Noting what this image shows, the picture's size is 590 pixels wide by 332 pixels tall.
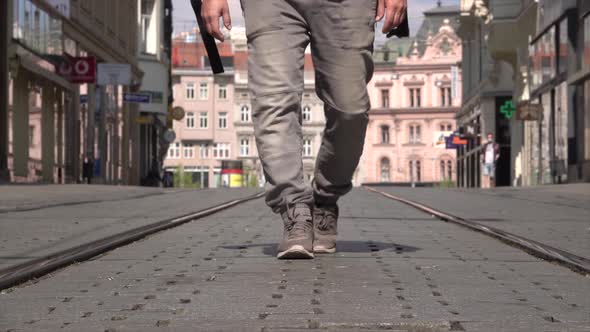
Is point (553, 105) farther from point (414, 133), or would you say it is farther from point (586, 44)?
point (414, 133)

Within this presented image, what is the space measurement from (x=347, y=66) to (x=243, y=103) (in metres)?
125

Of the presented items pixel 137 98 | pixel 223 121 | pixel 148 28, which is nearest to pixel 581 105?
pixel 137 98

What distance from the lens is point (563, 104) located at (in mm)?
40469

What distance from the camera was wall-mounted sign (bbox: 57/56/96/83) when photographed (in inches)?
1558

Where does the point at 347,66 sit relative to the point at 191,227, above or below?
above

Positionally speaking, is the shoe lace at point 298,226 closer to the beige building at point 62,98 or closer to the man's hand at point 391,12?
the man's hand at point 391,12

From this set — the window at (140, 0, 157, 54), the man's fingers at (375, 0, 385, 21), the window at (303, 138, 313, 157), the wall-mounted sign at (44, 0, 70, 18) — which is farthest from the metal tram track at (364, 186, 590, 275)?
the window at (303, 138, 313, 157)

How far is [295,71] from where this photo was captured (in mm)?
5969

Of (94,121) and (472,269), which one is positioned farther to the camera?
(94,121)

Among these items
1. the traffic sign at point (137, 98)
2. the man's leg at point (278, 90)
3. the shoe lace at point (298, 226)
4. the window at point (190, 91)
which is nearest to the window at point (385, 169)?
the window at point (190, 91)

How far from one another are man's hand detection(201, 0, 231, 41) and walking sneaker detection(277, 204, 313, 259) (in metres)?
0.90

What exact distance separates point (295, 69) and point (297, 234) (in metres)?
0.77

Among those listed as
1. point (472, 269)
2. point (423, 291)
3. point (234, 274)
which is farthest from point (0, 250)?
point (423, 291)

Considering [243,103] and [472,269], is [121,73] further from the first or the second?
[243,103]
